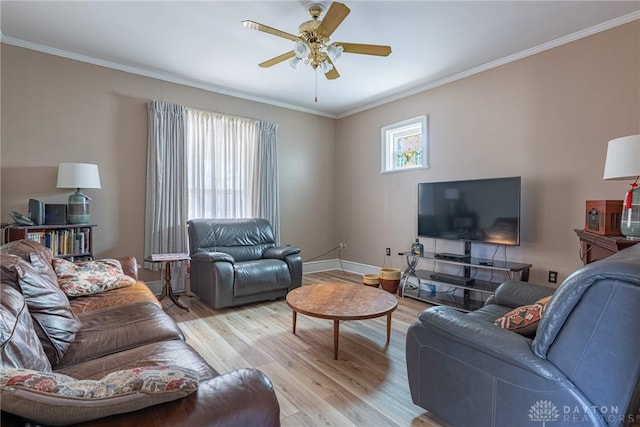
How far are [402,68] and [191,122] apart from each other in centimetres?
277

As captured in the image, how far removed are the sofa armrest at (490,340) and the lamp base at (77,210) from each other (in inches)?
133

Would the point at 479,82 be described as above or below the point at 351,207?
above

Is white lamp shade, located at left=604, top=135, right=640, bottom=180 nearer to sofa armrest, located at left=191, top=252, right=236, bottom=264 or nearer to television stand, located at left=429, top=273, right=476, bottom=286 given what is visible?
television stand, located at left=429, top=273, right=476, bottom=286

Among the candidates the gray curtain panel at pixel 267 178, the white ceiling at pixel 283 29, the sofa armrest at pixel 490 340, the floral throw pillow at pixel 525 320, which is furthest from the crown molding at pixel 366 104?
the sofa armrest at pixel 490 340

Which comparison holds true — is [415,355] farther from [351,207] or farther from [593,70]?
[351,207]

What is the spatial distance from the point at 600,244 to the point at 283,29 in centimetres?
312

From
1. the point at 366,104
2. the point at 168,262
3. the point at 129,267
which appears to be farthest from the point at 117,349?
the point at 366,104

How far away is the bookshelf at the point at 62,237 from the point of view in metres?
2.88

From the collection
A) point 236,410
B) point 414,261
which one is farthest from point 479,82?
point 236,410

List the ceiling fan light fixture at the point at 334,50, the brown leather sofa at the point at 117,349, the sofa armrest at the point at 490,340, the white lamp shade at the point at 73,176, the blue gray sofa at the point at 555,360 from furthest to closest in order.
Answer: the white lamp shade at the point at 73,176
the ceiling fan light fixture at the point at 334,50
the sofa armrest at the point at 490,340
the blue gray sofa at the point at 555,360
the brown leather sofa at the point at 117,349

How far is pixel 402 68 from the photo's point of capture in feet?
12.1

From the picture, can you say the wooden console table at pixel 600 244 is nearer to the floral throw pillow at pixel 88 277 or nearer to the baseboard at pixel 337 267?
the baseboard at pixel 337 267

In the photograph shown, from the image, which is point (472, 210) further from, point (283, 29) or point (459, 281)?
point (283, 29)

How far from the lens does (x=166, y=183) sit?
155 inches
